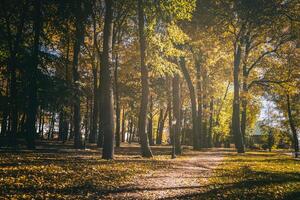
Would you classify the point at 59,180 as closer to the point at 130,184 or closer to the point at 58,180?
the point at 58,180

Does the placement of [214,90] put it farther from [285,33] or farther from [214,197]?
[214,197]

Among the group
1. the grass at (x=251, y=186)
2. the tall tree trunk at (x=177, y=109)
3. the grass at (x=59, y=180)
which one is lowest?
the grass at (x=251, y=186)

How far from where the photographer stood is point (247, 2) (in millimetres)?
29219

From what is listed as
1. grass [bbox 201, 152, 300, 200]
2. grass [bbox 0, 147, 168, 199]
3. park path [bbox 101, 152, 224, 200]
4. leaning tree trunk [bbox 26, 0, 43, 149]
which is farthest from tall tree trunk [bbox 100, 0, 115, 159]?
grass [bbox 201, 152, 300, 200]

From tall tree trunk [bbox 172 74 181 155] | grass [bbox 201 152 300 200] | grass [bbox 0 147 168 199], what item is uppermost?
tall tree trunk [bbox 172 74 181 155]

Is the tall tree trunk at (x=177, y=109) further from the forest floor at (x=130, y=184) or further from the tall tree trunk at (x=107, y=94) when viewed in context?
the forest floor at (x=130, y=184)

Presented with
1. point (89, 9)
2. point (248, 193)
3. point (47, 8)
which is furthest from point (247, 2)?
point (248, 193)

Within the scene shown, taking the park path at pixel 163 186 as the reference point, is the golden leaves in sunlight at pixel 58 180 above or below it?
above

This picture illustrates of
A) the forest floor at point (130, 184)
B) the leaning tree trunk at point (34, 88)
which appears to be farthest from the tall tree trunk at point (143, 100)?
the leaning tree trunk at point (34, 88)

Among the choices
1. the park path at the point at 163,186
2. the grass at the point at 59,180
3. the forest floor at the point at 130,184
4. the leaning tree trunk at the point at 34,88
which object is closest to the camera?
the grass at the point at 59,180

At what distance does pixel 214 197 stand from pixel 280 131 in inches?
2342

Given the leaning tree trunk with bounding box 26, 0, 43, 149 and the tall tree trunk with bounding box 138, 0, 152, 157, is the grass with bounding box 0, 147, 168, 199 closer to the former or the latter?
the tall tree trunk with bounding box 138, 0, 152, 157

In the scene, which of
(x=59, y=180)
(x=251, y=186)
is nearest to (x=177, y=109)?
(x=251, y=186)

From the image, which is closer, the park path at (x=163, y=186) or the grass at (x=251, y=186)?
the park path at (x=163, y=186)
